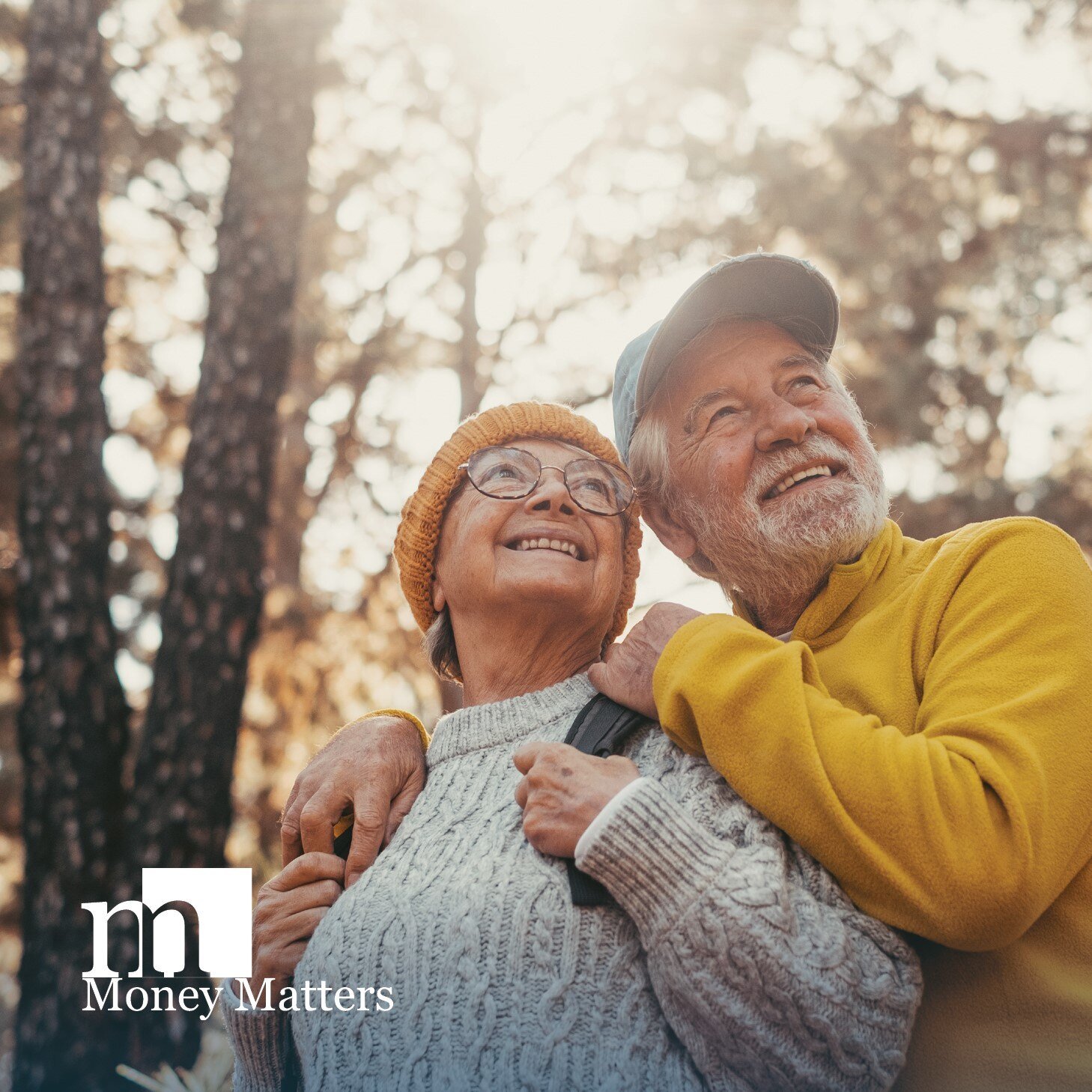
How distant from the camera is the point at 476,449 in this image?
9.07 feet

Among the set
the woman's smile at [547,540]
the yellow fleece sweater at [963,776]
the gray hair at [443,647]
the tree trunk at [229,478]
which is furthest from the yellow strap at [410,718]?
the tree trunk at [229,478]

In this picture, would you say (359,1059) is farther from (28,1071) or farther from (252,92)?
(252,92)

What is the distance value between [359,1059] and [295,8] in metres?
4.68

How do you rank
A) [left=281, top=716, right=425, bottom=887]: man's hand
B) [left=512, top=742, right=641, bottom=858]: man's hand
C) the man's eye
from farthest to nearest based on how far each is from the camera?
the man's eye, [left=281, top=716, right=425, bottom=887]: man's hand, [left=512, top=742, right=641, bottom=858]: man's hand

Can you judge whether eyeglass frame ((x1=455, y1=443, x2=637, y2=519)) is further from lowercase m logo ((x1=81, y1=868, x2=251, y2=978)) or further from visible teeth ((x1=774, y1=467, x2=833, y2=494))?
lowercase m logo ((x1=81, y1=868, x2=251, y2=978))

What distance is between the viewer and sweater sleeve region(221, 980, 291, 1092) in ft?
7.25

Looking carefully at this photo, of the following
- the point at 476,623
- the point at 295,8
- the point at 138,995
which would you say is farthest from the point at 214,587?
the point at 295,8

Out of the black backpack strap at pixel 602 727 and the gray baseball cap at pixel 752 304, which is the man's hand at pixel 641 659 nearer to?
the black backpack strap at pixel 602 727

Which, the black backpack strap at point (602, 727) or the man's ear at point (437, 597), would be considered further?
the man's ear at point (437, 597)

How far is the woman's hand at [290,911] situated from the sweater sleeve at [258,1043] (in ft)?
0.19

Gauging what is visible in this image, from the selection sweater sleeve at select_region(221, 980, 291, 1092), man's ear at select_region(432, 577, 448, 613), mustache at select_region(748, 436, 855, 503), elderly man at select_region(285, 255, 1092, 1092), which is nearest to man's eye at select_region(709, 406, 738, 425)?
elderly man at select_region(285, 255, 1092, 1092)

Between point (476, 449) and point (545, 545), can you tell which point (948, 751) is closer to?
point (545, 545)

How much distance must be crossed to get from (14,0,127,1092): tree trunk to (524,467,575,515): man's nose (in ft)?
7.80

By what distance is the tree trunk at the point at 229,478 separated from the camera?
12.9 ft
